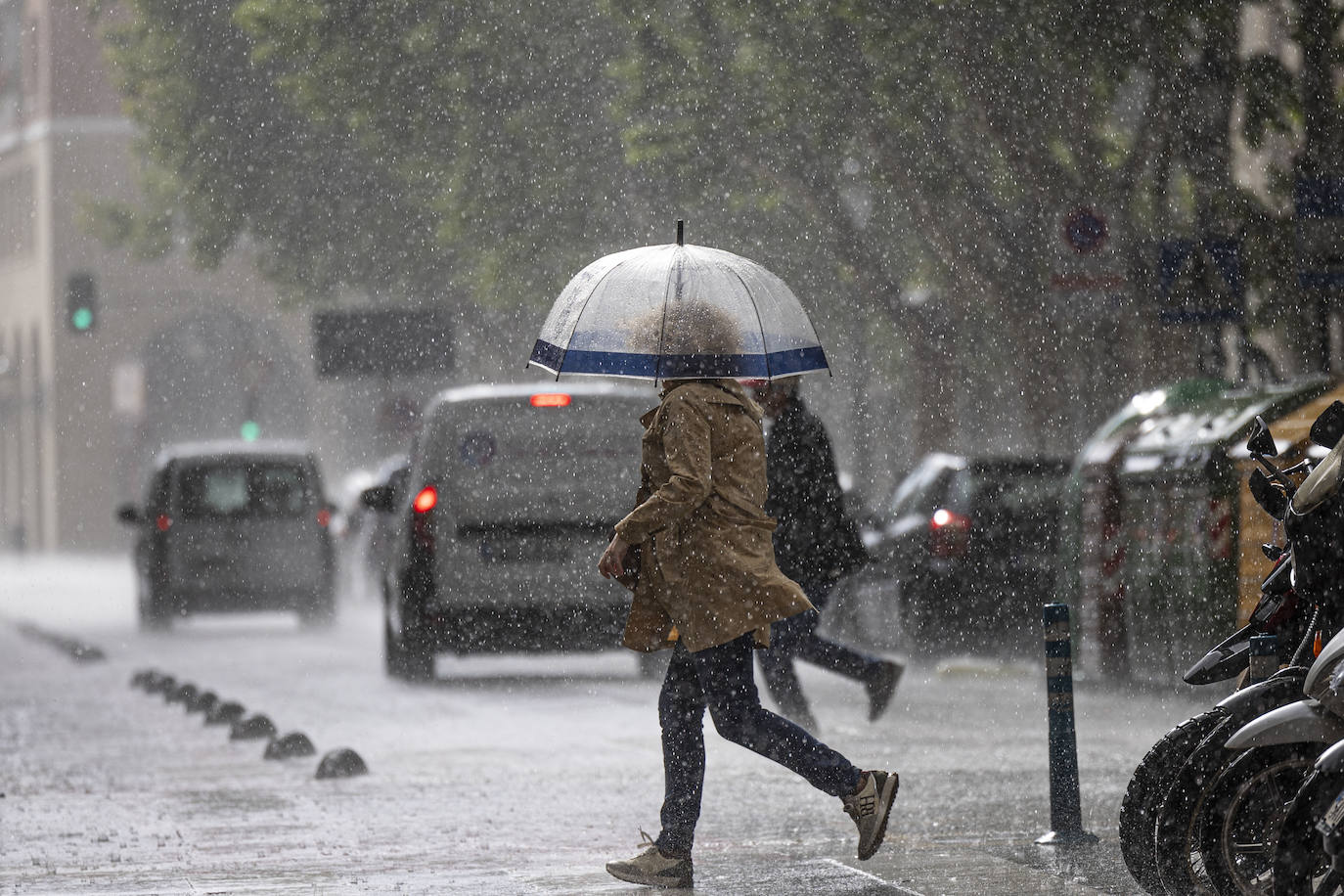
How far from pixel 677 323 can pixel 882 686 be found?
4.88 metres

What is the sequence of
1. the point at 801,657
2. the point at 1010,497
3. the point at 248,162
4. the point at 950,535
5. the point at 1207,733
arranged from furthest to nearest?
1. the point at 248,162
2. the point at 1010,497
3. the point at 950,535
4. the point at 801,657
5. the point at 1207,733

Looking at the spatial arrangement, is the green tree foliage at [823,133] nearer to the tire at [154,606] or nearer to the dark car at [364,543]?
the dark car at [364,543]

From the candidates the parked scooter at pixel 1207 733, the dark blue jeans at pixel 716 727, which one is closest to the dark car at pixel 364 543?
the dark blue jeans at pixel 716 727

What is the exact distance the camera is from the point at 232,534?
80.3 ft

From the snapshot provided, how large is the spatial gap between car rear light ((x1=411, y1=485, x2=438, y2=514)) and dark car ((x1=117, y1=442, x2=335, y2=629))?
9.00 meters

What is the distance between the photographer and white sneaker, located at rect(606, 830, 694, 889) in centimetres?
749

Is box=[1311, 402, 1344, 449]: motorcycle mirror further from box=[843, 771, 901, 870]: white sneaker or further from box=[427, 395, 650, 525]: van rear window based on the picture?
box=[427, 395, 650, 525]: van rear window

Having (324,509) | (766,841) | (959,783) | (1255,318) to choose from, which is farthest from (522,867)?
(324,509)

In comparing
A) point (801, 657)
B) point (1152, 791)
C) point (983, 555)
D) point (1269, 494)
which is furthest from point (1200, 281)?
point (1152, 791)

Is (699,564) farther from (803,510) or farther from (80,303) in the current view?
(80,303)

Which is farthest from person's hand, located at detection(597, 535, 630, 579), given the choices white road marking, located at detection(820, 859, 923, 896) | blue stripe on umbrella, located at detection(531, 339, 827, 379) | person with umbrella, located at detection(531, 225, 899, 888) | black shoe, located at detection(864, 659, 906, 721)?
black shoe, located at detection(864, 659, 906, 721)

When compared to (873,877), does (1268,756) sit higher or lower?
higher

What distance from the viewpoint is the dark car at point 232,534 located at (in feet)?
79.9

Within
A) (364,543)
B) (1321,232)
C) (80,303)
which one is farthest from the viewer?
(364,543)
